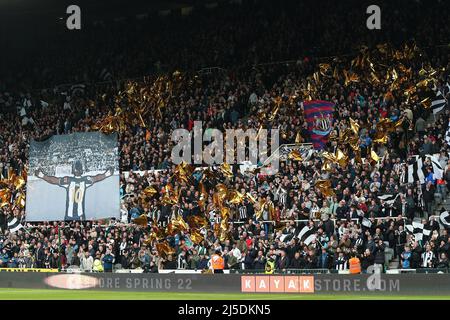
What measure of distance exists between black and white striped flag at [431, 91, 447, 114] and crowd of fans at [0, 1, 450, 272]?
300mm

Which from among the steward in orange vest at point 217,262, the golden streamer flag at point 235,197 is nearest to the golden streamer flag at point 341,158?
the golden streamer flag at point 235,197

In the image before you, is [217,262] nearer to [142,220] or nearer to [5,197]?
[142,220]

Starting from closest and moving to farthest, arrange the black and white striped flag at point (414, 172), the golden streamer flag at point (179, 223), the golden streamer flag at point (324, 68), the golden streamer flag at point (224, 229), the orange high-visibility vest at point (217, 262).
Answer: the black and white striped flag at point (414, 172) → the orange high-visibility vest at point (217, 262) → the golden streamer flag at point (224, 229) → the golden streamer flag at point (179, 223) → the golden streamer flag at point (324, 68)

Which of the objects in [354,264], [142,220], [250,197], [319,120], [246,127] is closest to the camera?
[354,264]

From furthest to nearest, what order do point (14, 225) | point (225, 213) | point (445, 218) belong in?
point (14, 225)
point (225, 213)
point (445, 218)

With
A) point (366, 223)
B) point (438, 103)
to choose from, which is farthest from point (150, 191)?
point (438, 103)

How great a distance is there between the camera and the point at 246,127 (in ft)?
144

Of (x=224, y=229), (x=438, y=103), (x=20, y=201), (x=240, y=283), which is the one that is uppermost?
(x=438, y=103)

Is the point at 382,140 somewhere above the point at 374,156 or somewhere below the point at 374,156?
above

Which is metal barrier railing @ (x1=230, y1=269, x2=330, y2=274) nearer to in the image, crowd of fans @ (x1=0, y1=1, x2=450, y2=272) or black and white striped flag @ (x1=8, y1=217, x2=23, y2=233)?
crowd of fans @ (x1=0, y1=1, x2=450, y2=272)

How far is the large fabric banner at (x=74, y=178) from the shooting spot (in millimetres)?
46344

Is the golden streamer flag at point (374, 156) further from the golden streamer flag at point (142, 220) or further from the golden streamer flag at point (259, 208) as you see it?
the golden streamer flag at point (142, 220)

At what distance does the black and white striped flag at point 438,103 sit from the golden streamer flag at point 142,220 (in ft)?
41.6

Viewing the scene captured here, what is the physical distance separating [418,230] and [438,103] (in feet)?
19.6
